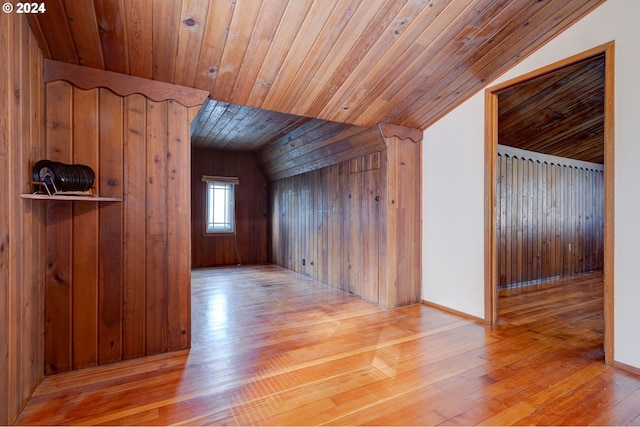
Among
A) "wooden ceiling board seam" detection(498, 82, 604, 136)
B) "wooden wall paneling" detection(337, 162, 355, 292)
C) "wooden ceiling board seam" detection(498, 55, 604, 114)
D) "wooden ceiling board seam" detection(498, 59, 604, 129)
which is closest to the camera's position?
"wooden ceiling board seam" detection(498, 55, 604, 114)

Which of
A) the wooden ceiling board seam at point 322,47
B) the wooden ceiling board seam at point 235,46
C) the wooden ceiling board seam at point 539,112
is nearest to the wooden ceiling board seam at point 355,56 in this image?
the wooden ceiling board seam at point 322,47

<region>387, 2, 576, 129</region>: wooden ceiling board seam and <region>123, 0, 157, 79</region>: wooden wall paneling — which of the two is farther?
<region>387, 2, 576, 129</region>: wooden ceiling board seam

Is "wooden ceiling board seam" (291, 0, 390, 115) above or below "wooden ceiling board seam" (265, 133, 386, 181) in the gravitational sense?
above

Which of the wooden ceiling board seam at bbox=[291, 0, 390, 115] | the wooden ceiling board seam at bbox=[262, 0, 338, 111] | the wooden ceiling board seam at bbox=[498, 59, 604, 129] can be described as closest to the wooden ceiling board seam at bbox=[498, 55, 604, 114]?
the wooden ceiling board seam at bbox=[498, 59, 604, 129]

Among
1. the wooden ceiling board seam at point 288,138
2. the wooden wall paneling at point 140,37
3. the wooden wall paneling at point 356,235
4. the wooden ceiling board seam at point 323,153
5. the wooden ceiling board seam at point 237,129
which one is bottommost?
the wooden wall paneling at point 356,235

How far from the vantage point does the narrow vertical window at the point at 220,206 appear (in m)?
6.38

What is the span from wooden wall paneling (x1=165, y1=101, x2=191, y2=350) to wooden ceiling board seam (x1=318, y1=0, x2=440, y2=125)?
1.33m

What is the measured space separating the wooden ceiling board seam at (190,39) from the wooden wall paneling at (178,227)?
242 mm

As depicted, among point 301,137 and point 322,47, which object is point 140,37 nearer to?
point 322,47

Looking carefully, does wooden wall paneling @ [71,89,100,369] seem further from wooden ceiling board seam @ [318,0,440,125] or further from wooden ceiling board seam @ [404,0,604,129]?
wooden ceiling board seam @ [404,0,604,129]

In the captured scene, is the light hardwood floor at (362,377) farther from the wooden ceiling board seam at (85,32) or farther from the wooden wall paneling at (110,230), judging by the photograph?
the wooden ceiling board seam at (85,32)

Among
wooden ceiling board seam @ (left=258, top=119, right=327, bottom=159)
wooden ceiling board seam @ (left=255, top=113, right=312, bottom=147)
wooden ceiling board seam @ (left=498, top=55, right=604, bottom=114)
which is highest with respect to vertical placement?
wooden ceiling board seam @ (left=498, top=55, right=604, bottom=114)

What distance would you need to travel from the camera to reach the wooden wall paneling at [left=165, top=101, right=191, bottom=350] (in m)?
2.40

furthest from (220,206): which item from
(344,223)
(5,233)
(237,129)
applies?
(5,233)
